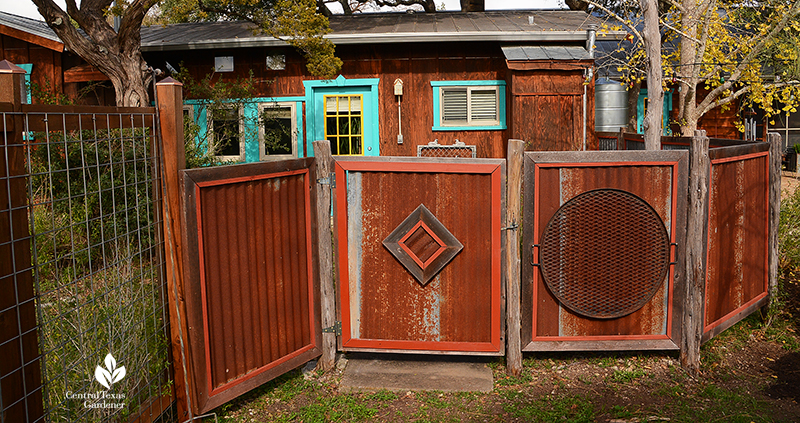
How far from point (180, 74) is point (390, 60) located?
394 centimetres

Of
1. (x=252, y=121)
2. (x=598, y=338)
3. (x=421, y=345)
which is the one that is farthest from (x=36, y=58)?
(x=598, y=338)

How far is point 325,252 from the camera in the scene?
4758mm

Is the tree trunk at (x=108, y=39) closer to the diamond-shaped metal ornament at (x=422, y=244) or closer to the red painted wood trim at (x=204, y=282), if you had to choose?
the red painted wood trim at (x=204, y=282)

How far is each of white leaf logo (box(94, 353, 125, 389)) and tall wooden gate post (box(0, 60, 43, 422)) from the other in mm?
511

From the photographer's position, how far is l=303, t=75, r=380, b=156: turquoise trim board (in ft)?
37.7

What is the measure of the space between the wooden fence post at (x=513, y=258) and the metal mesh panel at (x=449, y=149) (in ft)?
22.1

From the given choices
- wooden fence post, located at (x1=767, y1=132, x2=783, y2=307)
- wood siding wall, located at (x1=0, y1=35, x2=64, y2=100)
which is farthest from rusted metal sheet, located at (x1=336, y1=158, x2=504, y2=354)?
wood siding wall, located at (x1=0, y1=35, x2=64, y2=100)

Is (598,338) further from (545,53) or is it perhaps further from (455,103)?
(455,103)

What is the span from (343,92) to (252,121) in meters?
1.85

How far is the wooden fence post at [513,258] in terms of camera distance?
4578 millimetres

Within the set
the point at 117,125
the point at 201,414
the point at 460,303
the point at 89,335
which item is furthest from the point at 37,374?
the point at 460,303

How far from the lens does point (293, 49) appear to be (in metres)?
11.4

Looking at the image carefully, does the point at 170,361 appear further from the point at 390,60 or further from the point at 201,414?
the point at 390,60

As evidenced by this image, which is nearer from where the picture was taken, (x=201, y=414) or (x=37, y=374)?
(x=37, y=374)
